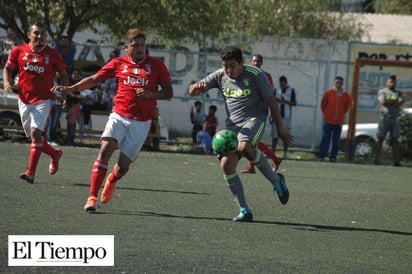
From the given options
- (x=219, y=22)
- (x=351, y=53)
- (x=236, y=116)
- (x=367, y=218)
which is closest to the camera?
(x=236, y=116)

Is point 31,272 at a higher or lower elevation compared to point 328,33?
lower

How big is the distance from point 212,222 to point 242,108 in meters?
1.33

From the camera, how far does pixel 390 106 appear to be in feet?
70.9

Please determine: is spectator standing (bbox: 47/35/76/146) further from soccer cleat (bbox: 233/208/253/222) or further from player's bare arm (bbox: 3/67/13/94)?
soccer cleat (bbox: 233/208/253/222)

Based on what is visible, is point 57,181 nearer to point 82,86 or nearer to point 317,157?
point 82,86

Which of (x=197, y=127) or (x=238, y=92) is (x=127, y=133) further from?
(x=197, y=127)

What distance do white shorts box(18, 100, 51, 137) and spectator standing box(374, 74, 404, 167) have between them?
1100 centimetres

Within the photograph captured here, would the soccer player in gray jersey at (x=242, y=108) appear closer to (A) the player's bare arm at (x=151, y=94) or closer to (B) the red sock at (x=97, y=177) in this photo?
(A) the player's bare arm at (x=151, y=94)

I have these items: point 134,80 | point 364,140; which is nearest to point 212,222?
point 134,80

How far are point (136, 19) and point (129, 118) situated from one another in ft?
44.9

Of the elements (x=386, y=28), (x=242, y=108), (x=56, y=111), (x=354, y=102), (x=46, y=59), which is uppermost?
(x=386, y=28)

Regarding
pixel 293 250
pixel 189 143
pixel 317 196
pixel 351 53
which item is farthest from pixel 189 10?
pixel 293 250

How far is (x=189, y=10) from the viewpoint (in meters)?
23.6

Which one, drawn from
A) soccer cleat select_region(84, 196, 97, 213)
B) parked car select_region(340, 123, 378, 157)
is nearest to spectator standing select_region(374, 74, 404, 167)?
parked car select_region(340, 123, 378, 157)
